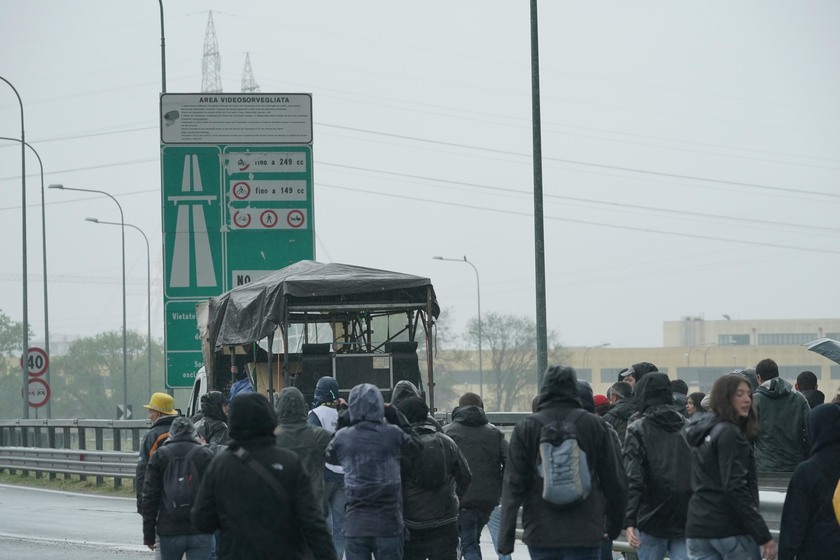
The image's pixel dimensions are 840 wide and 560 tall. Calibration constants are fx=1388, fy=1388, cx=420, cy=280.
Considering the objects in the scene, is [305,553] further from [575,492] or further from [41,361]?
[41,361]

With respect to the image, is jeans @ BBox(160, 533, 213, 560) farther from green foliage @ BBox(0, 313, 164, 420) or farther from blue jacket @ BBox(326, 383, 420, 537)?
green foliage @ BBox(0, 313, 164, 420)

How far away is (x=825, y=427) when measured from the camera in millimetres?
7125

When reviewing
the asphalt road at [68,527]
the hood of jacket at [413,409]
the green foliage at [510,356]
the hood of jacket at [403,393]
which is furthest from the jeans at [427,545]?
the green foliage at [510,356]

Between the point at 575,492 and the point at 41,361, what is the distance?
89.7ft

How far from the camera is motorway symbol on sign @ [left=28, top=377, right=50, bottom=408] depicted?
3175 centimetres

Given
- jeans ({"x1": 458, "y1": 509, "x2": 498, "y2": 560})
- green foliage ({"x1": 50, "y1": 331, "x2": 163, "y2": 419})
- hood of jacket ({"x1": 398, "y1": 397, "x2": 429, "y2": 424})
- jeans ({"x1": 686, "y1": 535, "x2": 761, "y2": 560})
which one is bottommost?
green foliage ({"x1": 50, "y1": 331, "x2": 163, "y2": 419})

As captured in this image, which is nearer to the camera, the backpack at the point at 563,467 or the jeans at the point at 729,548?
the backpack at the point at 563,467

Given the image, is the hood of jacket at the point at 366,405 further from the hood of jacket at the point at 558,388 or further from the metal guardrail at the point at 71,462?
the metal guardrail at the point at 71,462

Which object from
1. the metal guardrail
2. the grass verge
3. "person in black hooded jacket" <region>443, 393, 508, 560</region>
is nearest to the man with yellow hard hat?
"person in black hooded jacket" <region>443, 393, 508, 560</region>

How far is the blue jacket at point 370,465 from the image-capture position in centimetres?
858

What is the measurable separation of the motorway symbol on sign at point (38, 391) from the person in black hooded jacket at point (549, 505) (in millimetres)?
26158

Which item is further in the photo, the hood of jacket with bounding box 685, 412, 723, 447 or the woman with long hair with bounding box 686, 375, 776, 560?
the hood of jacket with bounding box 685, 412, 723, 447

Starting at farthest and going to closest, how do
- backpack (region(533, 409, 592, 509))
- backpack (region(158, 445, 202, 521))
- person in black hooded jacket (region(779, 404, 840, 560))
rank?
1. backpack (region(158, 445, 202, 521))
2. person in black hooded jacket (region(779, 404, 840, 560))
3. backpack (region(533, 409, 592, 509))

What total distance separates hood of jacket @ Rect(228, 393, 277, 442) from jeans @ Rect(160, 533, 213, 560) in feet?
9.26
